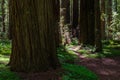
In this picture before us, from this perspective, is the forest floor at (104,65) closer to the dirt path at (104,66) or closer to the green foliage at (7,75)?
the dirt path at (104,66)

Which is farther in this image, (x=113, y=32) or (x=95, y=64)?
(x=113, y=32)

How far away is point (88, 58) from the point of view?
14031 millimetres

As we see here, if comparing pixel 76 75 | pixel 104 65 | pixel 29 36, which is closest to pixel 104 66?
pixel 104 65

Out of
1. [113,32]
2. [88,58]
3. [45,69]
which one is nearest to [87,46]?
[88,58]

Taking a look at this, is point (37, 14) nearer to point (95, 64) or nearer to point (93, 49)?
point (95, 64)

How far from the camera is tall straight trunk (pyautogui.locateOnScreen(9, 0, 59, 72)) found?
354 inches

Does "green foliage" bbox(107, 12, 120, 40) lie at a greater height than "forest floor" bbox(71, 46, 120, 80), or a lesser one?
greater

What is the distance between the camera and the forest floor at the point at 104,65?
10.5 m

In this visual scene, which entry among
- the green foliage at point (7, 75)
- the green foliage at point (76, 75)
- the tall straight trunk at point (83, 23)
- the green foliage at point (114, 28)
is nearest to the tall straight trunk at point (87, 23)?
the tall straight trunk at point (83, 23)

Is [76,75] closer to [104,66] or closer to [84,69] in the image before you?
[84,69]

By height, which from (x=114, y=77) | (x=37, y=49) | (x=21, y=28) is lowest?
(x=114, y=77)

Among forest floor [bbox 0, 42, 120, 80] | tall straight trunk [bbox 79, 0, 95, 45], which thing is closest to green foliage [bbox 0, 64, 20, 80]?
forest floor [bbox 0, 42, 120, 80]

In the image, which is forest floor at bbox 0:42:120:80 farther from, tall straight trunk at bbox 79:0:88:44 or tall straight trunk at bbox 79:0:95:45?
tall straight trunk at bbox 79:0:88:44

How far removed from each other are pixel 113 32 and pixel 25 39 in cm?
2512
